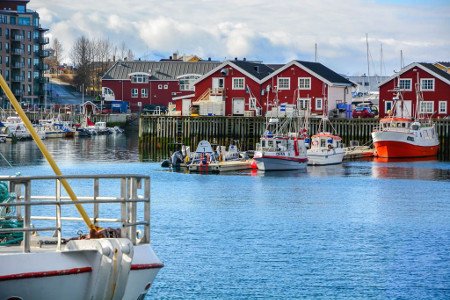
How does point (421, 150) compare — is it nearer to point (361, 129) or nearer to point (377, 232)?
point (361, 129)

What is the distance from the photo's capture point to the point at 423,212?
48000 millimetres

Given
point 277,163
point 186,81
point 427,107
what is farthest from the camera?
point 186,81

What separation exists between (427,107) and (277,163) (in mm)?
31457

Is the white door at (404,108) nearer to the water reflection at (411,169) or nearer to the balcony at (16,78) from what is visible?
the water reflection at (411,169)

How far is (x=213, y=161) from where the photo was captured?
7462 cm

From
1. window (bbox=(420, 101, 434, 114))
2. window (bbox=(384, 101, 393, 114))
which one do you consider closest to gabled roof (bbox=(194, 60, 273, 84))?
window (bbox=(384, 101, 393, 114))

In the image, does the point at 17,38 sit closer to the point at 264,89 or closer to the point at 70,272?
the point at 264,89

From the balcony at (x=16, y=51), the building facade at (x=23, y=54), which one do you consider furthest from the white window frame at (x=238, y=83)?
the balcony at (x=16, y=51)

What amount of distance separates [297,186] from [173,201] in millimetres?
12797

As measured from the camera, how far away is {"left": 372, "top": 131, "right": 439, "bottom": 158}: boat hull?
294 ft

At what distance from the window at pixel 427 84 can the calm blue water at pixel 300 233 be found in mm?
26357

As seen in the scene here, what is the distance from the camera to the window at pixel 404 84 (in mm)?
100875

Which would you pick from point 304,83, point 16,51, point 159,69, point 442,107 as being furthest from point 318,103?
point 16,51

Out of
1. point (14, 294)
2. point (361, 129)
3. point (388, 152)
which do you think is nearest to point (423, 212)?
point (14, 294)
